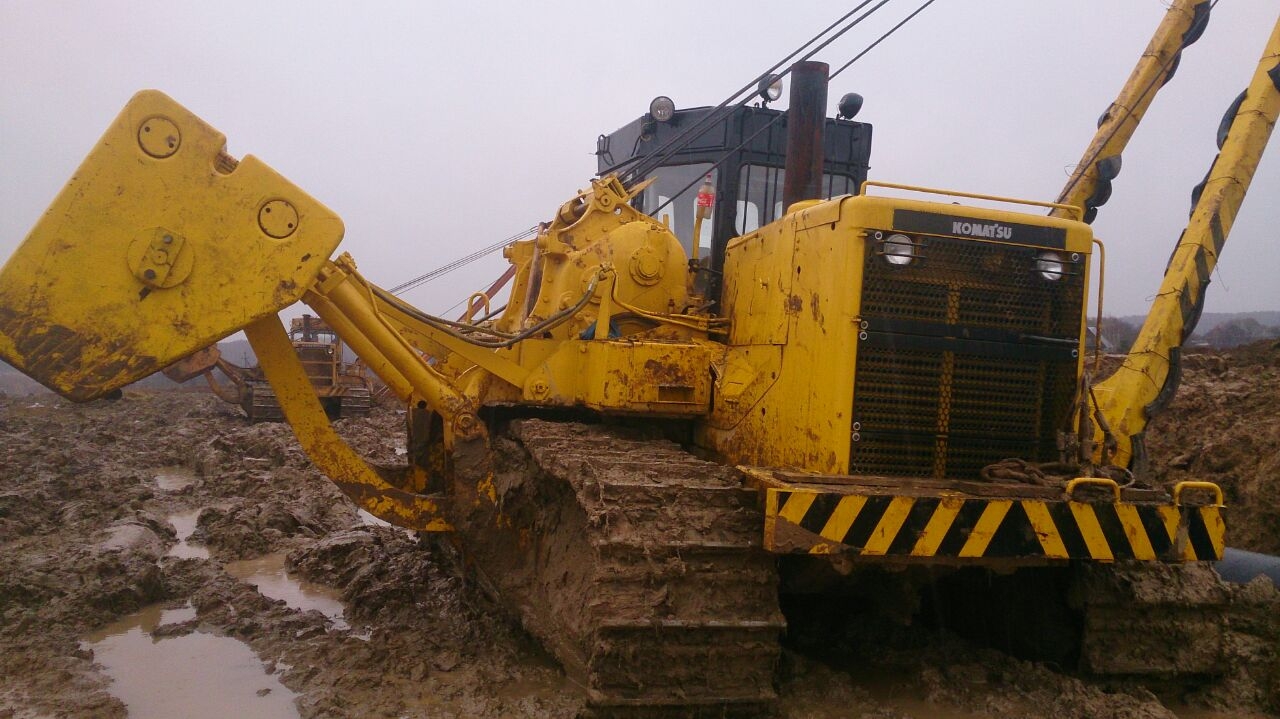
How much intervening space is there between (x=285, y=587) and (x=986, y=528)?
15.2ft

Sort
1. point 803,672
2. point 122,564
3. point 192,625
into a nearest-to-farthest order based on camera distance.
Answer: point 803,672 → point 192,625 → point 122,564

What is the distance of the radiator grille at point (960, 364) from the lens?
4246 mm

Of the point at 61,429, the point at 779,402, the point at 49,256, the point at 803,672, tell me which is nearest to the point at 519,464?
the point at 779,402

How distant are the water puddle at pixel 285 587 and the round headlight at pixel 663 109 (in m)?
3.97

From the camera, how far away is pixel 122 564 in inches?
238

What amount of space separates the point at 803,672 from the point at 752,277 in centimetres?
205

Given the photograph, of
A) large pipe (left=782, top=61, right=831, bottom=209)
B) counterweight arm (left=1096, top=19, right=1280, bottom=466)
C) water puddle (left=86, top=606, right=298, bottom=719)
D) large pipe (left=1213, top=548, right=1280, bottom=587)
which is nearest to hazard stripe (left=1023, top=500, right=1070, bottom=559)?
large pipe (left=782, top=61, right=831, bottom=209)

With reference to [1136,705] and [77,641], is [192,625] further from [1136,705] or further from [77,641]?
[1136,705]

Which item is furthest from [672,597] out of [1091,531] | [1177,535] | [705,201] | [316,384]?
[316,384]

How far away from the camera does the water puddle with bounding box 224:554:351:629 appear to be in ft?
19.2

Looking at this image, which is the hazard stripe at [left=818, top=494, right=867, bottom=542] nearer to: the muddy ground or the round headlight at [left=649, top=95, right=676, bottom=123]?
the muddy ground

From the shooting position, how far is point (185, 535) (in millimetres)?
8055

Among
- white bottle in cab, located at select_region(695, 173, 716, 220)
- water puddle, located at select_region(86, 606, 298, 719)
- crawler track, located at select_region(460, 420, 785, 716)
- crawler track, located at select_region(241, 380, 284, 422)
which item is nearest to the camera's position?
crawler track, located at select_region(460, 420, 785, 716)

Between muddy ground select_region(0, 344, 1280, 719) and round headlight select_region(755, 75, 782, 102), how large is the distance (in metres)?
3.42
